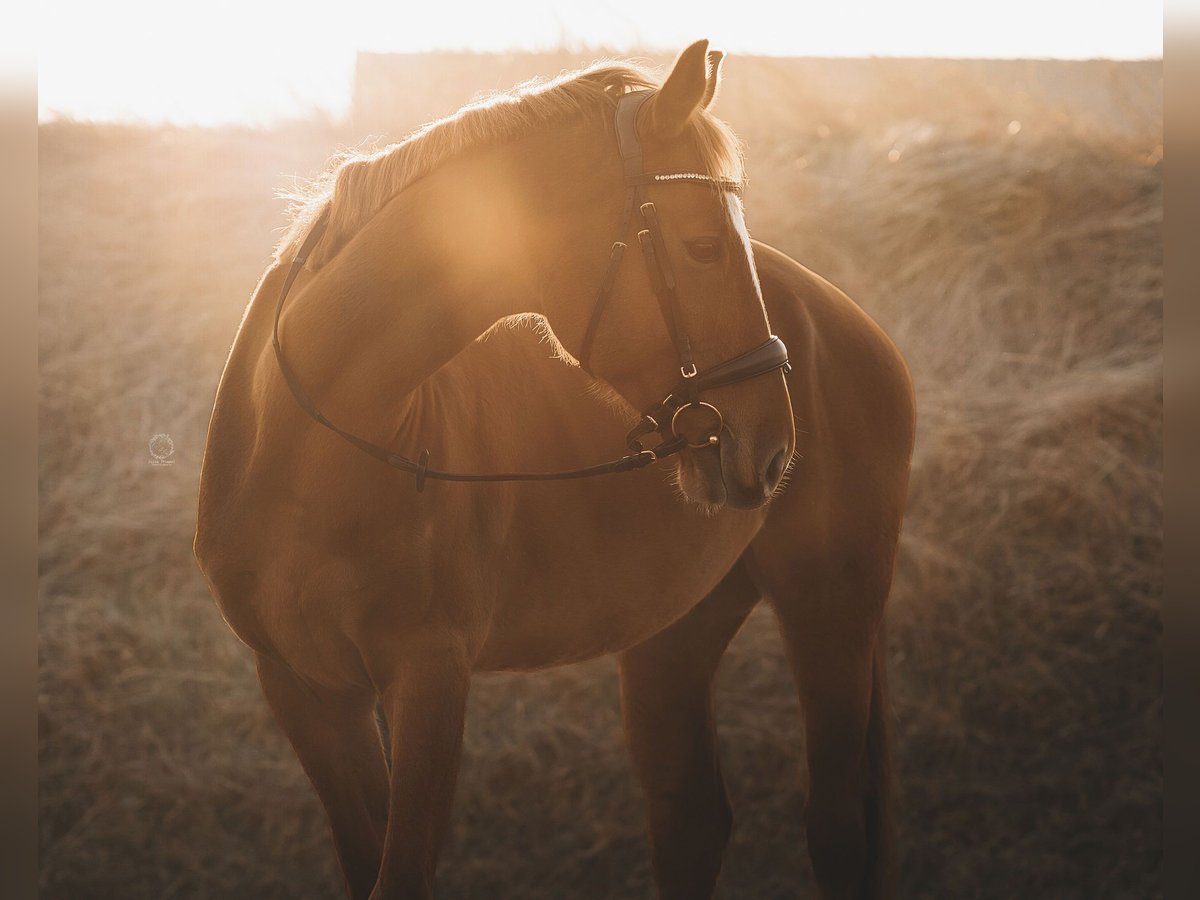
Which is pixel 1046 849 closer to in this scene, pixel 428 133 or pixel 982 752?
pixel 982 752

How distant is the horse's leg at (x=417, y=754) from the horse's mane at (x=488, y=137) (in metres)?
0.60

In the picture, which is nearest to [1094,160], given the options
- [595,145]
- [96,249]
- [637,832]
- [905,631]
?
[905,631]

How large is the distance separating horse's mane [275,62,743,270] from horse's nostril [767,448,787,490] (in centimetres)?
40

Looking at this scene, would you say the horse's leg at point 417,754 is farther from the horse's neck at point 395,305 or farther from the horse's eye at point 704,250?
the horse's eye at point 704,250

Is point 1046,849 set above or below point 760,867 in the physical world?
above

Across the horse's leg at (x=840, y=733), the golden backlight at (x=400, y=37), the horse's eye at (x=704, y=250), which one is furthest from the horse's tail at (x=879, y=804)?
the golden backlight at (x=400, y=37)

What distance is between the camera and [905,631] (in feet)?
9.35

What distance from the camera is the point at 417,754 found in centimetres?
150

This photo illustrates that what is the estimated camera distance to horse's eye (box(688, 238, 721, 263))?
1.47 m

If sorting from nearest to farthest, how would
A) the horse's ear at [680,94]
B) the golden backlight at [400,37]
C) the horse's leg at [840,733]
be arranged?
1. the horse's ear at [680,94]
2. the horse's leg at [840,733]
3. the golden backlight at [400,37]

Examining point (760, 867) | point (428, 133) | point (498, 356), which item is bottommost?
point (760, 867)

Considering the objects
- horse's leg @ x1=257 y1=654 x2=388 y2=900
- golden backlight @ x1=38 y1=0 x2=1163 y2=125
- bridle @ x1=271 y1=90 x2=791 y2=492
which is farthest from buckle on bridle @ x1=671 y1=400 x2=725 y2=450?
golden backlight @ x1=38 y1=0 x2=1163 y2=125

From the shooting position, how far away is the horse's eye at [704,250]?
1.47 metres

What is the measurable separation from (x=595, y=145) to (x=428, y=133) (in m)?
0.25
